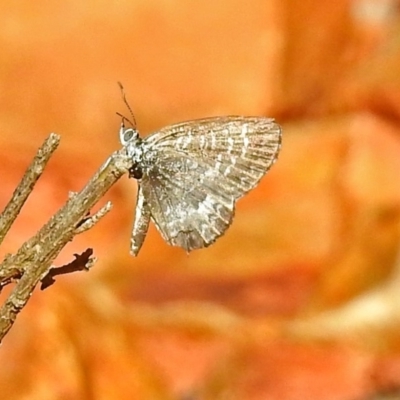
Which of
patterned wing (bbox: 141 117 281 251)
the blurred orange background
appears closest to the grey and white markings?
patterned wing (bbox: 141 117 281 251)

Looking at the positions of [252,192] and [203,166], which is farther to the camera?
[252,192]

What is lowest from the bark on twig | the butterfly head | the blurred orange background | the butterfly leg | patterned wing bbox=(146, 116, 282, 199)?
the bark on twig

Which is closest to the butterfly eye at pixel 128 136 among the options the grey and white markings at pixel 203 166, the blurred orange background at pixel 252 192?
the grey and white markings at pixel 203 166

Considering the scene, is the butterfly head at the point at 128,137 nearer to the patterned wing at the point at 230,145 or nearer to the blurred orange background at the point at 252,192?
the patterned wing at the point at 230,145

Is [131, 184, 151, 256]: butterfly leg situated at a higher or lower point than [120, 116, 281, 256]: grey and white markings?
lower

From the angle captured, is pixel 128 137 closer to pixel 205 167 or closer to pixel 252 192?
pixel 205 167

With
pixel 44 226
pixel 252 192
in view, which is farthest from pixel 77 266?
pixel 252 192

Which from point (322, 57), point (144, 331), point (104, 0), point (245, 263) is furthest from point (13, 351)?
point (322, 57)

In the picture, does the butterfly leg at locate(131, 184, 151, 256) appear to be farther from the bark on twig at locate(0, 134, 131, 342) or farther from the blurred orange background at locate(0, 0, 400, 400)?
the blurred orange background at locate(0, 0, 400, 400)
